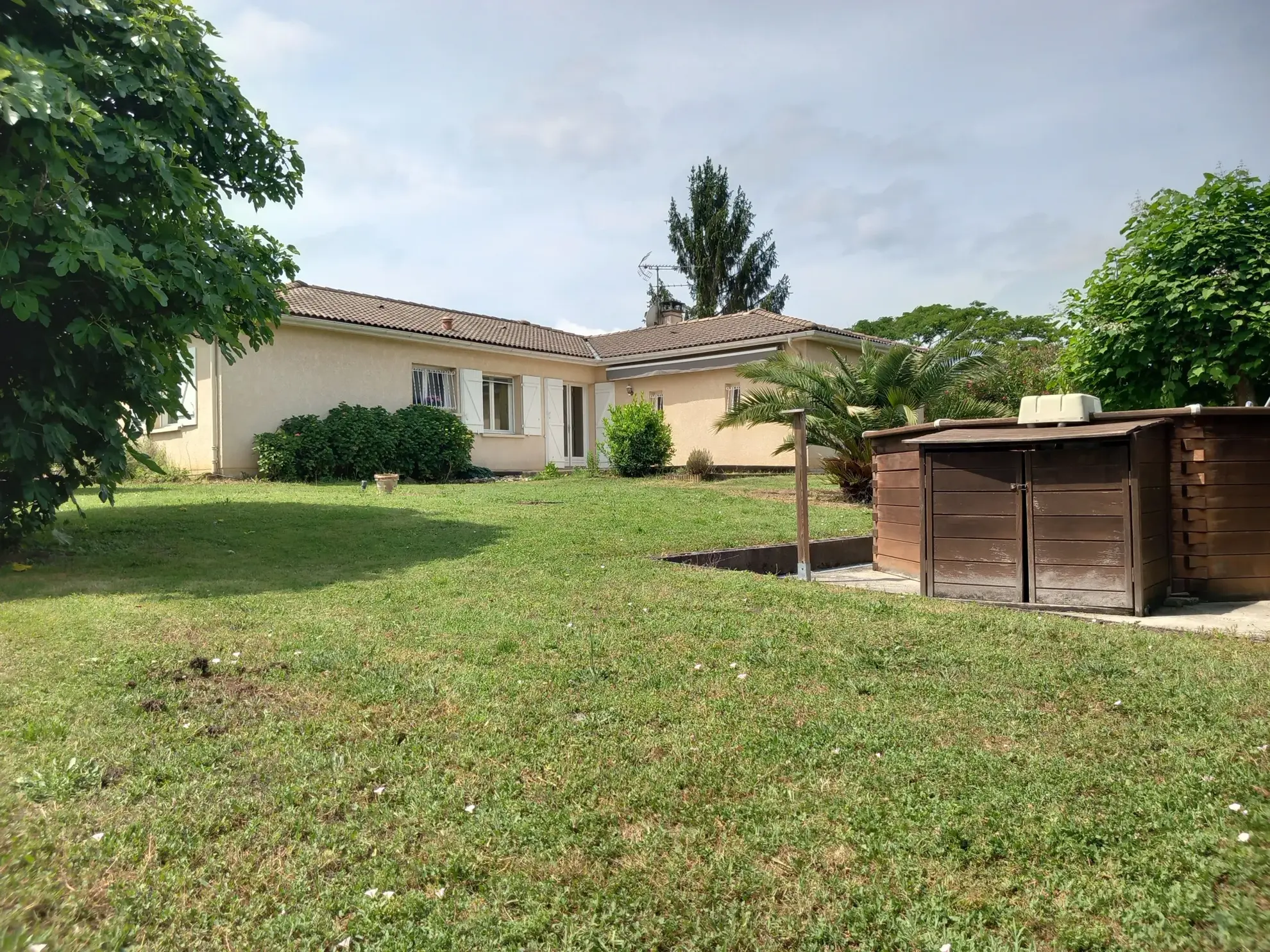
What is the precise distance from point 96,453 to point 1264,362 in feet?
40.9

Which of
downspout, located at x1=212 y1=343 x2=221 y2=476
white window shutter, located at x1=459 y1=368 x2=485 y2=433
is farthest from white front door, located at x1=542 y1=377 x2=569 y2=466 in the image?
downspout, located at x1=212 y1=343 x2=221 y2=476

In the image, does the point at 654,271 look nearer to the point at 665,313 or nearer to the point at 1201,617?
the point at 665,313

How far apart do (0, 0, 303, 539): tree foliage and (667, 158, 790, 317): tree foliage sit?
3566cm

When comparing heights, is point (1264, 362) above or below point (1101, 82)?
below

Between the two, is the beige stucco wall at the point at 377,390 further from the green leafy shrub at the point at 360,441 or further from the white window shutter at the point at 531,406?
the green leafy shrub at the point at 360,441

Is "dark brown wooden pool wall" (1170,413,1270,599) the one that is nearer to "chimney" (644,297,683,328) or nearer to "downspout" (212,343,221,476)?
"downspout" (212,343,221,476)

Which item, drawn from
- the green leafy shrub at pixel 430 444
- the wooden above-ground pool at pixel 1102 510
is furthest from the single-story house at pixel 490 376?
the wooden above-ground pool at pixel 1102 510

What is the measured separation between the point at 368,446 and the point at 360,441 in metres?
0.21

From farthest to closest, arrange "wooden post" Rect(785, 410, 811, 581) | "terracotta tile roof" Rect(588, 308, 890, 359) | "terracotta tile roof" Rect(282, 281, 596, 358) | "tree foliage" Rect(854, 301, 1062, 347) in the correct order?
"tree foliage" Rect(854, 301, 1062, 347)
"terracotta tile roof" Rect(588, 308, 890, 359)
"terracotta tile roof" Rect(282, 281, 596, 358)
"wooden post" Rect(785, 410, 811, 581)

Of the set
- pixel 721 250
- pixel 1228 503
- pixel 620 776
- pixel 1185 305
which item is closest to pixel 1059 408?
pixel 1228 503

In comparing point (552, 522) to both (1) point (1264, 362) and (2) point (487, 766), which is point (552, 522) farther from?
(1) point (1264, 362)

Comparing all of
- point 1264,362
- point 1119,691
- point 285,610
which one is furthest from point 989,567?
point 285,610

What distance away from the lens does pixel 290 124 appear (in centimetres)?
935

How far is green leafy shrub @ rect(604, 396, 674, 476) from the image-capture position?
19047mm
